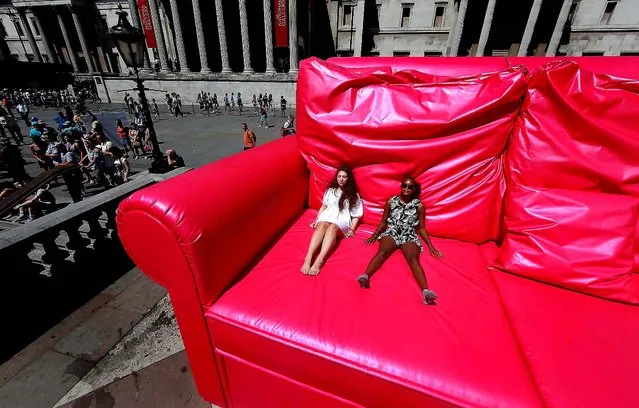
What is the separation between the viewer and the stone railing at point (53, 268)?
2428 mm

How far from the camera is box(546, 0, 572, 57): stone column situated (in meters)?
20.6

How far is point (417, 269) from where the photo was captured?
1.89 meters

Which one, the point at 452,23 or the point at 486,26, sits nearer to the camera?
the point at 486,26

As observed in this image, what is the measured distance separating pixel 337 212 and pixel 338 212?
0.02 meters

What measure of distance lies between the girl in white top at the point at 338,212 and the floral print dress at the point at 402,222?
325mm

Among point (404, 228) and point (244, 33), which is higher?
point (244, 33)

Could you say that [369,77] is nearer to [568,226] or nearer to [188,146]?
[568,226]

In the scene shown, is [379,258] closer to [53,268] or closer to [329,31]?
[53,268]

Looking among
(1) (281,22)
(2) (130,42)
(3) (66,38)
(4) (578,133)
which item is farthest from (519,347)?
(3) (66,38)

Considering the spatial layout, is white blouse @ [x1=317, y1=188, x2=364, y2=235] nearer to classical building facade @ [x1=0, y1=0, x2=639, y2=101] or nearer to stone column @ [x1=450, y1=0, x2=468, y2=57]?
classical building facade @ [x1=0, y1=0, x2=639, y2=101]

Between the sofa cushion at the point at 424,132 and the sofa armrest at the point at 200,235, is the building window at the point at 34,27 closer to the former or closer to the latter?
the sofa cushion at the point at 424,132

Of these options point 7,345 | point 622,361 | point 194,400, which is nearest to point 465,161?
point 622,361

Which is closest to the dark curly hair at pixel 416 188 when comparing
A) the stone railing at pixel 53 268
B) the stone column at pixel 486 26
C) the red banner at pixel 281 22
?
the stone railing at pixel 53 268

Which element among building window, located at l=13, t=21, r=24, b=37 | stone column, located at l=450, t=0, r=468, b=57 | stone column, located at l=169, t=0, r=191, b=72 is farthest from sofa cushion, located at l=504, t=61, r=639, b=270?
building window, located at l=13, t=21, r=24, b=37
